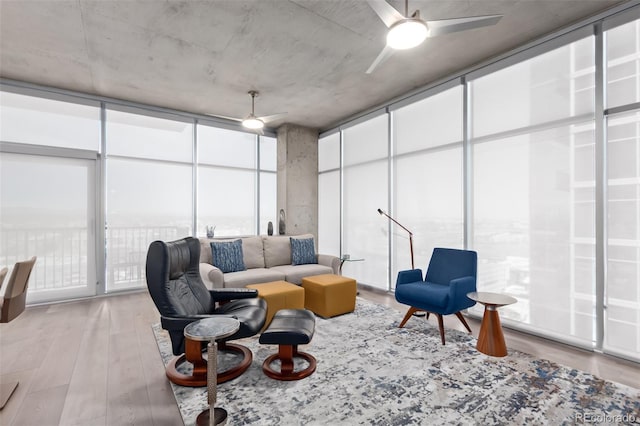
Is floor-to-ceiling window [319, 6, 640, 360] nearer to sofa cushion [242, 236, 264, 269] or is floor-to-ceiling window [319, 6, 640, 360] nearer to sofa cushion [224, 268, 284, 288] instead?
sofa cushion [224, 268, 284, 288]

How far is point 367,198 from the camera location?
18.1 feet

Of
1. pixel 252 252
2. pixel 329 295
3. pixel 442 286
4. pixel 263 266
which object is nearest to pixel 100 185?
pixel 252 252

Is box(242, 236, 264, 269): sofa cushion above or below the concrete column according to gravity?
below

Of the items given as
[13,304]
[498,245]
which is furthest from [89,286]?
[498,245]

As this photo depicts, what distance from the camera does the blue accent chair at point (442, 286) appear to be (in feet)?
9.85

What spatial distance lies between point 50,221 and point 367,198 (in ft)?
16.2

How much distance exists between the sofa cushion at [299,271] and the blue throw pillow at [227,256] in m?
0.50

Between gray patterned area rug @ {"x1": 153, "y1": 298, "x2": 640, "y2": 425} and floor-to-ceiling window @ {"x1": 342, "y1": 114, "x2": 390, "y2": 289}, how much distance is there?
245cm

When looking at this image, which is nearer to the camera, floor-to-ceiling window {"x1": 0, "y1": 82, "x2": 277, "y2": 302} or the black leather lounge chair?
the black leather lounge chair

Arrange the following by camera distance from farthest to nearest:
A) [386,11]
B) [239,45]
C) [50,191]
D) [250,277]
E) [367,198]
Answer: [367,198] → [50,191] → [250,277] → [239,45] → [386,11]

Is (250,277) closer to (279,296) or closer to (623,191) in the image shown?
(279,296)

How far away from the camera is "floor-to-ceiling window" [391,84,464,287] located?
13.4 ft

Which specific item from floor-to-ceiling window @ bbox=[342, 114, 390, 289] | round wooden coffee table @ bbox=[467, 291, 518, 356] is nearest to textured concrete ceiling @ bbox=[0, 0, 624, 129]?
floor-to-ceiling window @ bbox=[342, 114, 390, 289]

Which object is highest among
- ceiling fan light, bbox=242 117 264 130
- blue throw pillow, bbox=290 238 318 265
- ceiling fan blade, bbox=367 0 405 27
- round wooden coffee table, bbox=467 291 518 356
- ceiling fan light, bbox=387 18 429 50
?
ceiling fan blade, bbox=367 0 405 27
